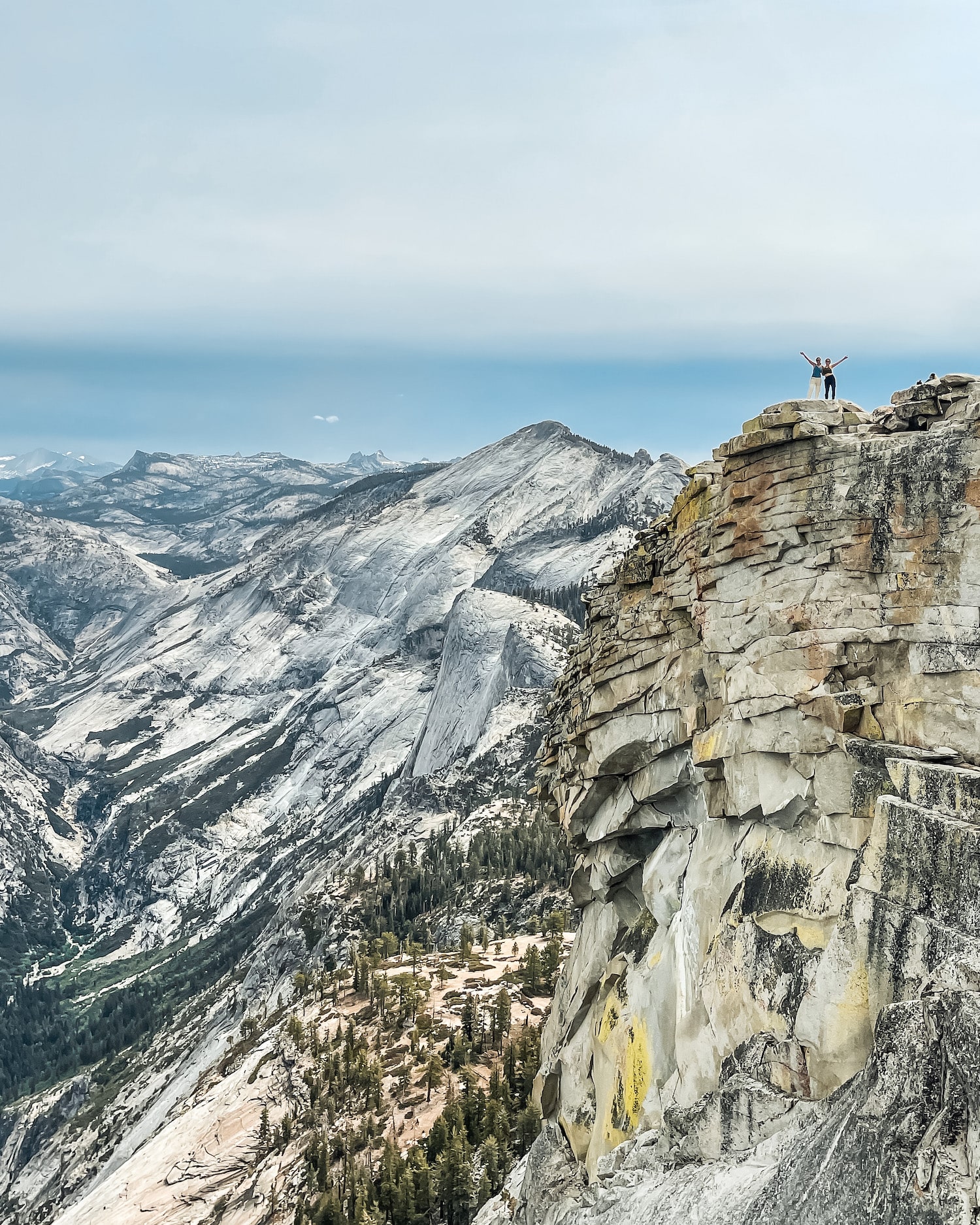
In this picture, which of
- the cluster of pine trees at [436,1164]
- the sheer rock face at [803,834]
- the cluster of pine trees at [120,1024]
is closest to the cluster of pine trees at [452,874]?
the cluster of pine trees at [436,1164]

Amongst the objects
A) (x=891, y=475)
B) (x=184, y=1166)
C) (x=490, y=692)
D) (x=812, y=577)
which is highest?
(x=891, y=475)

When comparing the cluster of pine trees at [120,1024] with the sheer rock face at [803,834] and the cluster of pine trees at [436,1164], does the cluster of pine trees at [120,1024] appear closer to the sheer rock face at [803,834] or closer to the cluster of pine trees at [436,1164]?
the cluster of pine trees at [436,1164]

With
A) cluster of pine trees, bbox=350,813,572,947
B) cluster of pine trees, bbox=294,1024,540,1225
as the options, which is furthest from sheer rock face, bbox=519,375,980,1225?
cluster of pine trees, bbox=350,813,572,947

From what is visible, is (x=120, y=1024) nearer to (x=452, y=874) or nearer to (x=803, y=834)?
(x=452, y=874)

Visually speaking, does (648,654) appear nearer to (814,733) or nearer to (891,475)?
(814,733)

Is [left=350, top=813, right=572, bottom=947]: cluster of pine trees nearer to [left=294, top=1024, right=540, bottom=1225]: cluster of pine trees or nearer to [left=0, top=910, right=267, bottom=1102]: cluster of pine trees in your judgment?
[left=294, top=1024, right=540, bottom=1225]: cluster of pine trees

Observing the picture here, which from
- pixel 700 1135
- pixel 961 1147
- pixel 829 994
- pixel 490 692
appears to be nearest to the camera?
pixel 961 1147

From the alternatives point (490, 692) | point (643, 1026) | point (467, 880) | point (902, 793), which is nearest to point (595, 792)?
point (643, 1026)
